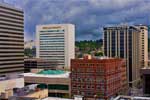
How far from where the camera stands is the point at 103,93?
115m

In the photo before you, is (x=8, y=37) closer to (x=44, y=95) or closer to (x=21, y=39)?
(x=21, y=39)

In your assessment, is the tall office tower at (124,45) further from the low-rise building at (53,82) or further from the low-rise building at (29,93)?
the low-rise building at (29,93)

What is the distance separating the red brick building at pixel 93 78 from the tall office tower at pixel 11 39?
115 feet

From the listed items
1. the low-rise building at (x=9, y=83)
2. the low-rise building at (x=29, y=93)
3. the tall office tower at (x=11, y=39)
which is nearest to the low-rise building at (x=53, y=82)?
the tall office tower at (x=11, y=39)

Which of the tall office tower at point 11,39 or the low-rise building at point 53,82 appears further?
the tall office tower at point 11,39

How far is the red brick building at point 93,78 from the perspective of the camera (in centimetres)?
11469

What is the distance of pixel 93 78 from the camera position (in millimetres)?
115688

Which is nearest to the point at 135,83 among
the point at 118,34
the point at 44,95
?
the point at 118,34

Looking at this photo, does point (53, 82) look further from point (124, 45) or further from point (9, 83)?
point (124, 45)

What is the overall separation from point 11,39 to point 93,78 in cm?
4944

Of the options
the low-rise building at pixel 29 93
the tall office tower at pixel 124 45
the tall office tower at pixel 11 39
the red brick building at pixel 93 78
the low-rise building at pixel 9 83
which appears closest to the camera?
the low-rise building at pixel 29 93

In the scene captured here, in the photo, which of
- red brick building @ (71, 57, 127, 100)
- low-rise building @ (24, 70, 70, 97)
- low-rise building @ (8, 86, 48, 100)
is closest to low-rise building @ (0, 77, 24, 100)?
low-rise building @ (8, 86, 48, 100)

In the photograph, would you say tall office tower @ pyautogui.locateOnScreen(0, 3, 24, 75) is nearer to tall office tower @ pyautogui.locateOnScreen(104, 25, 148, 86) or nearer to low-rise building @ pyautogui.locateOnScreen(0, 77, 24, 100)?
low-rise building @ pyautogui.locateOnScreen(0, 77, 24, 100)

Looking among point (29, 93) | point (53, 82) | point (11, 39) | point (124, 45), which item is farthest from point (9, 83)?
point (124, 45)
